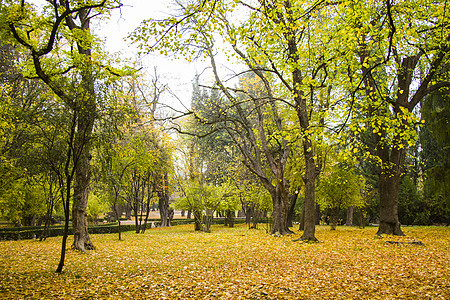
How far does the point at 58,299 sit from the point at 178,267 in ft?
9.01

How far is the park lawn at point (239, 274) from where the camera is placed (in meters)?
4.51

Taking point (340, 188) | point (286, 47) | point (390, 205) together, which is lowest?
point (390, 205)

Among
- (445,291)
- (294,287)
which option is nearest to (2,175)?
(294,287)

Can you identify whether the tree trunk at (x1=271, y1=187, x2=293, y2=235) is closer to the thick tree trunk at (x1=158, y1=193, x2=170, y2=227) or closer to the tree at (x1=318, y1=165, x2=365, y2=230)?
the tree at (x1=318, y1=165, x2=365, y2=230)

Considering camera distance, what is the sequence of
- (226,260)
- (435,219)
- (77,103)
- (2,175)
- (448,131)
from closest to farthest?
(77,103) < (226,260) < (2,175) < (448,131) < (435,219)

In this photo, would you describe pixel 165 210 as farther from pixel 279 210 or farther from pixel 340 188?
pixel 340 188

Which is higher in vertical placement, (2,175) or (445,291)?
(2,175)

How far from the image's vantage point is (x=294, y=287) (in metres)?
4.82

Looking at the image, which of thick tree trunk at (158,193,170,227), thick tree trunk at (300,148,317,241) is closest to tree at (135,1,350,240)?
thick tree trunk at (300,148,317,241)

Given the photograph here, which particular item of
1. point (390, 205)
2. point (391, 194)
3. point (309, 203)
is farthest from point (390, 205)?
point (309, 203)

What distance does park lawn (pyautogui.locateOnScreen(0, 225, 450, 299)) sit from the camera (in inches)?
178

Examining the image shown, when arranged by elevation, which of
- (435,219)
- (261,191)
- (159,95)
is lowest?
(435,219)

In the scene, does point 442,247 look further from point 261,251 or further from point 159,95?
point 159,95

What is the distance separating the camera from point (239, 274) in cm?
575
